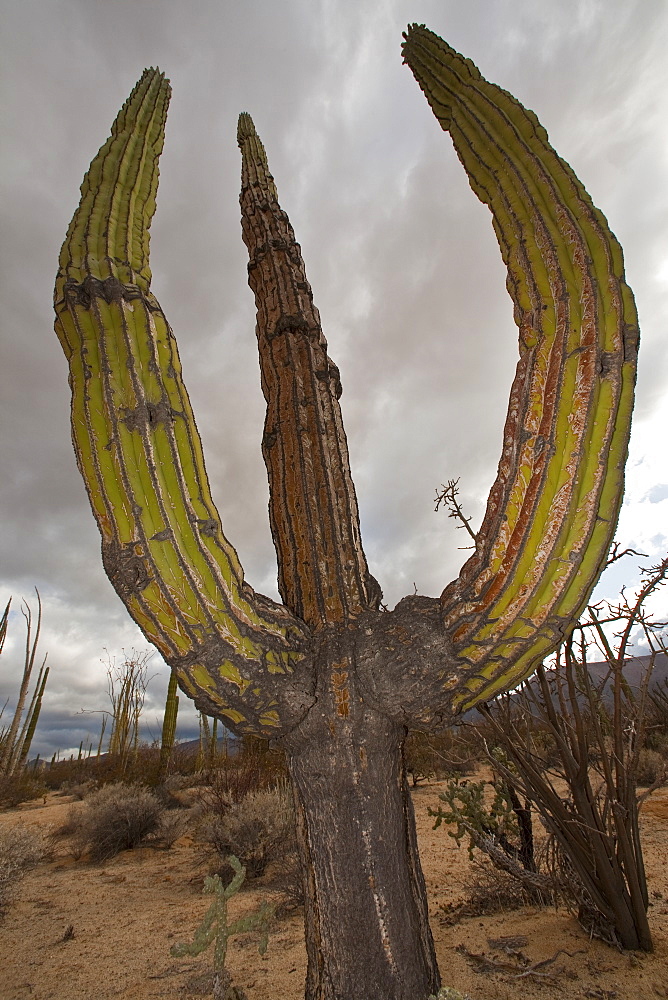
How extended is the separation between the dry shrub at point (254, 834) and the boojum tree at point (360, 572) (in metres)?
4.50

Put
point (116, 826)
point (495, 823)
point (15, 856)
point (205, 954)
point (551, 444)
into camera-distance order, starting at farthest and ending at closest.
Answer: point (116, 826)
point (15, 856)
point (495, 823)
point (205, 954)
point (551, 444)

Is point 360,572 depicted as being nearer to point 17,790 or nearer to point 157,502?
point 157,502

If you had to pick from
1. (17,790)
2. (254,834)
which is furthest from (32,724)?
(254,834)

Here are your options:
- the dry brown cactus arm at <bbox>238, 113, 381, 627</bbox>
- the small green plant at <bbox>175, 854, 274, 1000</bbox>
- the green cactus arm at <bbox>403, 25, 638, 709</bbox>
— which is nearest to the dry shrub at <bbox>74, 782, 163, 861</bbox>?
the small green plant at <bbox>175, 854, 274, 1000</bbox>

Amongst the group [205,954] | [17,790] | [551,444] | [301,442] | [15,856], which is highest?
[301,442]

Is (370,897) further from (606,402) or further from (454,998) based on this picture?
(606,402)

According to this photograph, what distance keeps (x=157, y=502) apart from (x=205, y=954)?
3.91m

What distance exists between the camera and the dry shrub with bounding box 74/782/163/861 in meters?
6.91

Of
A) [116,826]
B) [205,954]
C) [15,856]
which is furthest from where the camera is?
[116,826]

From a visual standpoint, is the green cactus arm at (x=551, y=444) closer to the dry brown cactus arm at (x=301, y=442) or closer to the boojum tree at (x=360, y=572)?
the boojum tree at (x=360, y=572)

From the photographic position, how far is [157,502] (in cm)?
157

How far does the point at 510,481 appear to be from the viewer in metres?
1.55

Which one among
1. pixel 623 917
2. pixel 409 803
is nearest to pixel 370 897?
pixel 409 803

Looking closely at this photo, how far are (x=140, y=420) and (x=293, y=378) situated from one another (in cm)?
81
